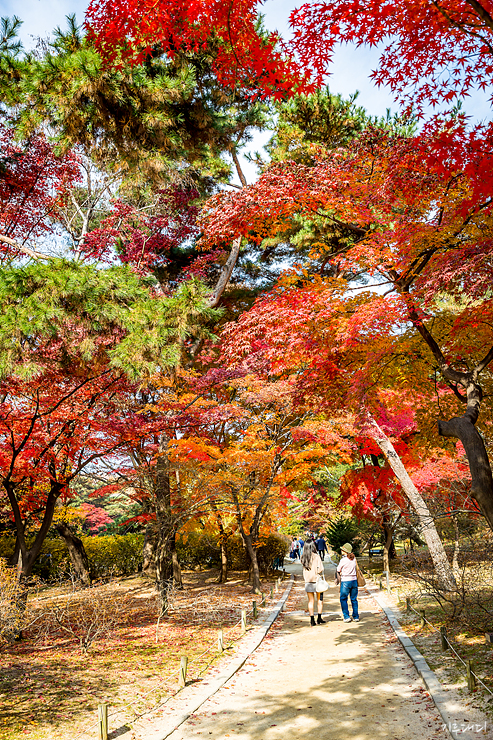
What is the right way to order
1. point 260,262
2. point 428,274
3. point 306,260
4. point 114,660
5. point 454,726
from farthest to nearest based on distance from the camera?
point 260,262 → point 306,260 → point 114,660 → point 428,274 → point 454,726

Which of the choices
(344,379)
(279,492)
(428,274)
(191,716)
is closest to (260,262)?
(279,492)

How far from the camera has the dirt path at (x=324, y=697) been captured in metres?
4.43

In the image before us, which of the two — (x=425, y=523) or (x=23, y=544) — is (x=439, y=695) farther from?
(x=23, y=544)

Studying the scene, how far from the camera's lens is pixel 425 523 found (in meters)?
8.62

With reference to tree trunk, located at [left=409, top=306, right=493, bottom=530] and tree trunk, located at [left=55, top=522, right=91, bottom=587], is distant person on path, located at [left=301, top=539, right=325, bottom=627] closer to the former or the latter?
tree trunk, located at [left=409, top=306, right=493, bottom=530]

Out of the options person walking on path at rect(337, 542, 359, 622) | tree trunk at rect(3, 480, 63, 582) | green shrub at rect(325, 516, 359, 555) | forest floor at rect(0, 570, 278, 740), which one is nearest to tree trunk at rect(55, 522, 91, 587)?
forest floor at rect(0, 570, 278, 740)

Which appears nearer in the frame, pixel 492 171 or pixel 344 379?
pixel 492 171

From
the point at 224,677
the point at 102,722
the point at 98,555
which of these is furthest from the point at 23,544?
the point at 98,555

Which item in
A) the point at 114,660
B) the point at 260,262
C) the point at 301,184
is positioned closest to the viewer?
the point at 114,660

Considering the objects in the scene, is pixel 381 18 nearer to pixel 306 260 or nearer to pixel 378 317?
pixel 378 317

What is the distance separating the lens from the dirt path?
4.43m

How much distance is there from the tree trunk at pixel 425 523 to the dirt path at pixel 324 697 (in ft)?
→ 6.32

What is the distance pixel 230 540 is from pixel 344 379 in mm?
11947

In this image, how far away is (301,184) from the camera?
8.70 meters
